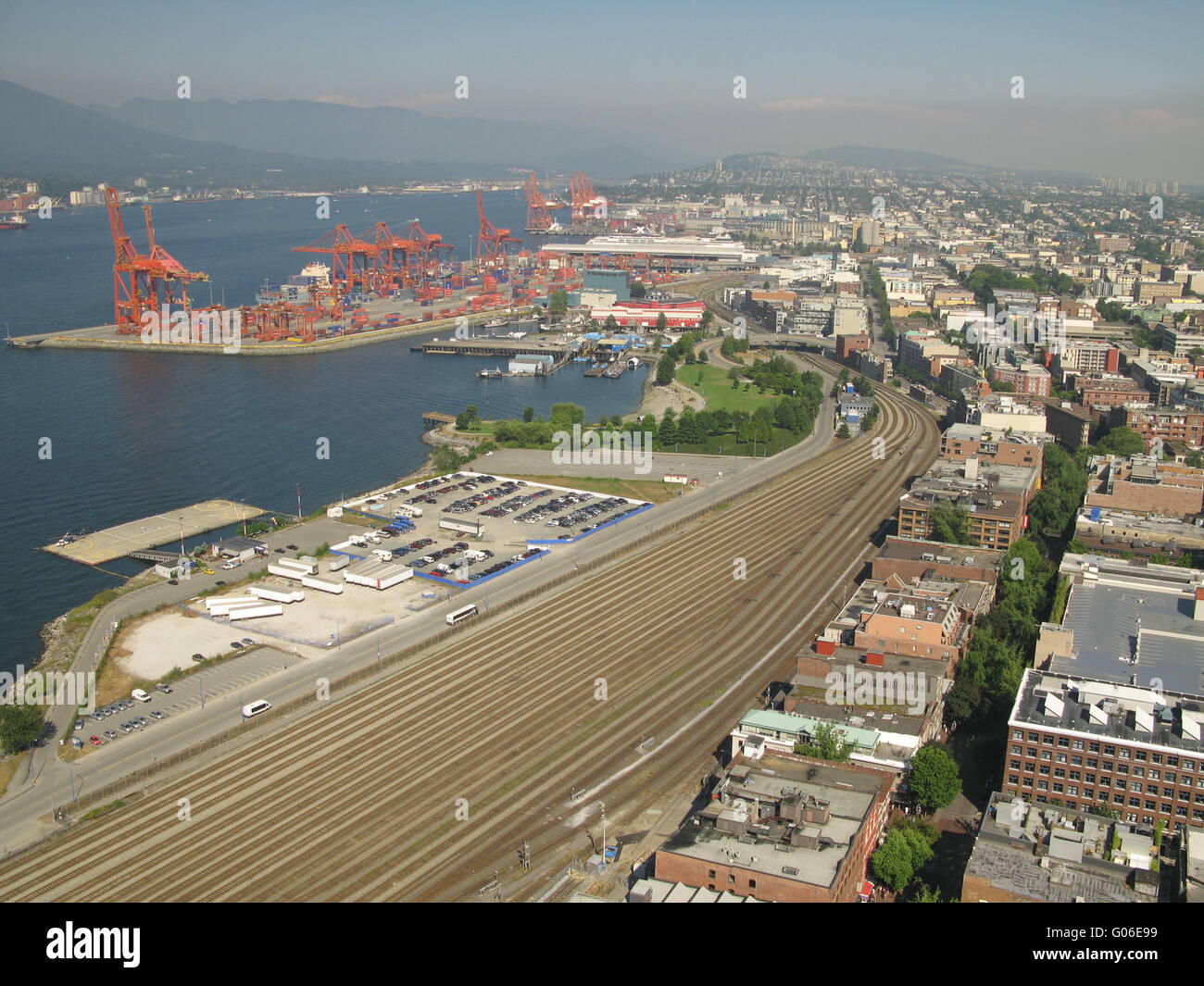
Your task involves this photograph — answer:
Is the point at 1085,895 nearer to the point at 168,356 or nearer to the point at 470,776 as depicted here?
the point at 470,776

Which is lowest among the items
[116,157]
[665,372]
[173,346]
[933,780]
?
[933,780]

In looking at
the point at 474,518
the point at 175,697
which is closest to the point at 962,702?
the point at 175,697

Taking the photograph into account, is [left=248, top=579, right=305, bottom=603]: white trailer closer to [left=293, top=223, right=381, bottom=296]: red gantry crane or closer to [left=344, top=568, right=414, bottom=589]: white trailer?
[left=344, top=568, right=414, bottom=589]: white trailer

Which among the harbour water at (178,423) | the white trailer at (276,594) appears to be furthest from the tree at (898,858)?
the harbour water at (178,423)

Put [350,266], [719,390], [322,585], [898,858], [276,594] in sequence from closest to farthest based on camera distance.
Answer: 1. [898,858]
2. [276,594]
3. [322,585]
4. [719,390]
5. [350,266]

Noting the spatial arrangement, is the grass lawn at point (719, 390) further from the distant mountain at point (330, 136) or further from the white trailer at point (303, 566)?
the distant mountain at point (330, 136)

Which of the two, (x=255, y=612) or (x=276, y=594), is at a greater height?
(x=276, y=594)

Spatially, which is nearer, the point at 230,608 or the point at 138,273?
the point at 230,608

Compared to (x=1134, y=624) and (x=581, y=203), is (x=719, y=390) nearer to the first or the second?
(x=1134, y=624)
